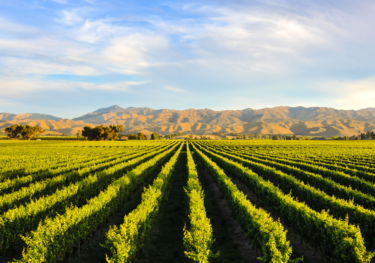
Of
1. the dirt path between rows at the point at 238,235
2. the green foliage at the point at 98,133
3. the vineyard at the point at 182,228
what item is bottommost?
the dirt path between rows at the point at 238,235

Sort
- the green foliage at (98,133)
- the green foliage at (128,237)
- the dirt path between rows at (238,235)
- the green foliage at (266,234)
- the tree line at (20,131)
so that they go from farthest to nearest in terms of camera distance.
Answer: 1. the green foliage at (98,133)
2. the tree line at (20,131)
3. the dirt path between rows at (238,235)
4. the green foliage at (266,234)
5. the green foliage at (128,237)

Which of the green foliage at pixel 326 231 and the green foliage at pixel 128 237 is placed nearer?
the green foliage at pixel 128 237

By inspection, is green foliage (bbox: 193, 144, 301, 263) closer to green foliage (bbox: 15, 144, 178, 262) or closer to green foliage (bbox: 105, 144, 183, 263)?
green foliage (bbox: 105, 144, 183, 263)

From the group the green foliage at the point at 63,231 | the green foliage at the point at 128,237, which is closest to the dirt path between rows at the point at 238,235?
the green foliage at the point at 128,237

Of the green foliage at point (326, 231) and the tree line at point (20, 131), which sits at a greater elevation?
the tree line at point (20, 131)

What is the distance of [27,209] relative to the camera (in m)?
9.59

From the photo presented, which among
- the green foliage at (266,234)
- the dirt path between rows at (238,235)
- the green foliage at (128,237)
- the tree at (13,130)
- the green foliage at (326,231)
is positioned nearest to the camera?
the green foliage at (128,237)

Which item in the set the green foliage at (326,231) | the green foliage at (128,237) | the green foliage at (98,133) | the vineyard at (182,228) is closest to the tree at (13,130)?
the green foliage at (98,133)

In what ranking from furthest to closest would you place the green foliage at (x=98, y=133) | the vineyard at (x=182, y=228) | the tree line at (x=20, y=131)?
the green foliage at (x=98, y=133), the tree line at (x=20, y=131), the vineyard at (x=182, y=228)

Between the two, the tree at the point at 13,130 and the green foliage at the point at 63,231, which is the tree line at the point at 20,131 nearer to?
the tree at the point at 13,130

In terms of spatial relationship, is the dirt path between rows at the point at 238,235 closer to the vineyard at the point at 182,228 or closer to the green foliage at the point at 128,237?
the vineyard at the point at 182,228

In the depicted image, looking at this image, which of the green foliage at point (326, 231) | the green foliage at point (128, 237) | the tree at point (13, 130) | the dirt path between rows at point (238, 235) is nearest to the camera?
the green foliage at point (128, 237)

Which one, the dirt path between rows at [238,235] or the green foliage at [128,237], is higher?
the green foliage at [128,237]

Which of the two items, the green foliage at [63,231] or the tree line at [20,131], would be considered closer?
the green foliage at [63,231]
